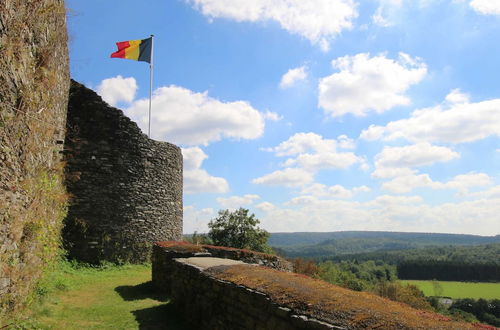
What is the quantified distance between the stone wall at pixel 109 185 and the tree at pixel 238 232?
1313 centimetres

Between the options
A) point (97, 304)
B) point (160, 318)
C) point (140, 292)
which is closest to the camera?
point (160, 318)

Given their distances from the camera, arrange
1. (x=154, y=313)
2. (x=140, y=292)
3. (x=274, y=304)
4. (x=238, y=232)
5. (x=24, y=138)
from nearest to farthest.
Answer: (x=274, y=304) < (x=24, y=138) < (x=154, y=313) < (x=140, y=292) < (x=238, y=232)

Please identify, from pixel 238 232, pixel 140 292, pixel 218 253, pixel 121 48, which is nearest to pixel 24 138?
pixel 140 292

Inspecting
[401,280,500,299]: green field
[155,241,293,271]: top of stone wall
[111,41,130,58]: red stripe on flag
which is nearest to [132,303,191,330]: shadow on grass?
[155,241,293,271]: top of stone wall

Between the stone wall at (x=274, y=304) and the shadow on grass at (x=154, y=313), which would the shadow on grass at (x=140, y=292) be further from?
the stone wall at (x=274, y=304)

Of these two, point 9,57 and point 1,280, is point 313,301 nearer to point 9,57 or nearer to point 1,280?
Result: point 1,280

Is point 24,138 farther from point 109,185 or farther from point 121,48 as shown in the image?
point 121,48

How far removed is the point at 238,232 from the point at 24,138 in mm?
23691

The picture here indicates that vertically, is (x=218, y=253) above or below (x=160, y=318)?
above

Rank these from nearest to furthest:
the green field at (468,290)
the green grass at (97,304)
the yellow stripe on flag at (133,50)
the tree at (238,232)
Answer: the green grass at (97,304), the yellow stripe on flag at (133,50), the tree at (238,232), the green field at (468,290)

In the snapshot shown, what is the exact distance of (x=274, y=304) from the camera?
4.63m

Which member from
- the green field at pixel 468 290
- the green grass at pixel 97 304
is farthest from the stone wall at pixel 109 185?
the green field at pixel 468 290

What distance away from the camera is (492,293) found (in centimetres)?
6938

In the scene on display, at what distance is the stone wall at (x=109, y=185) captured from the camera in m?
13.6
